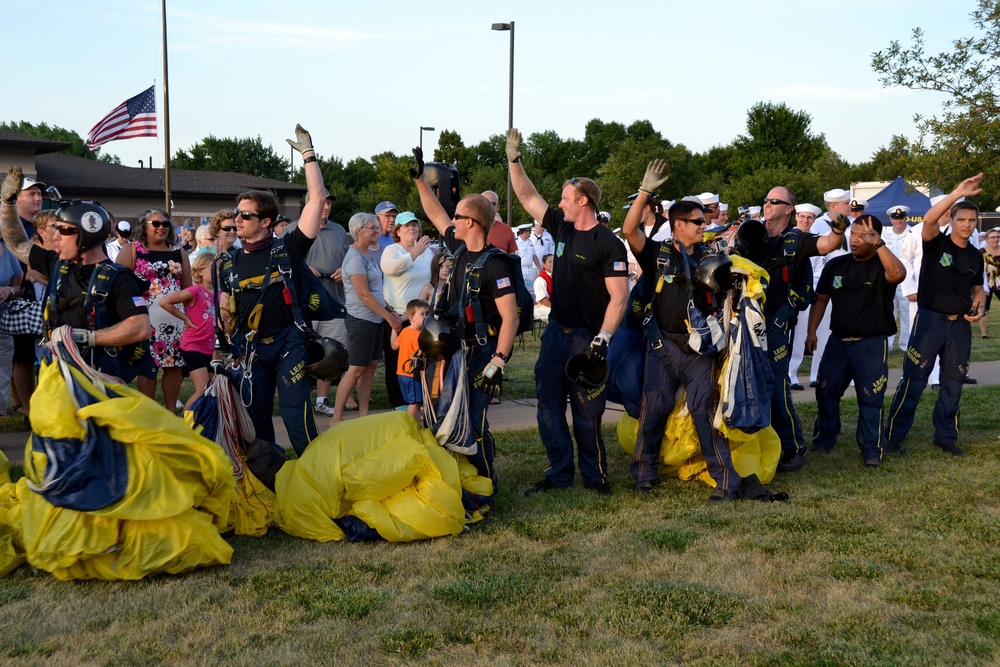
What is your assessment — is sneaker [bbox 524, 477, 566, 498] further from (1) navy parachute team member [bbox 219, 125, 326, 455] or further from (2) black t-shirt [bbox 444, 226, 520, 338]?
(1) navy parachute team member [bbox 219, 125, 326, 455]

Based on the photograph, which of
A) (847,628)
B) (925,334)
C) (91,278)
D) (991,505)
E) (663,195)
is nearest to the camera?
(847,628)

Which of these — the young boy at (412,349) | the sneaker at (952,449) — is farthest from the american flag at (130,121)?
the sneaker at (952,449)

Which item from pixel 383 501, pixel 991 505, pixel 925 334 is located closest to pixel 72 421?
pixel 383 501

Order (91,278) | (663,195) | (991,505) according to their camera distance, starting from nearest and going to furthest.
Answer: (91,278) → (991,505) → (663,195)

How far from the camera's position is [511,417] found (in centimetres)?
880

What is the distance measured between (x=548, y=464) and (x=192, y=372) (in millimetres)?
3221

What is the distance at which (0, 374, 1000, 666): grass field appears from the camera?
3.74m

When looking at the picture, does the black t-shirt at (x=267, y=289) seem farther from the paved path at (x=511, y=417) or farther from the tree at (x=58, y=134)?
the tree at (x=58, y=134)

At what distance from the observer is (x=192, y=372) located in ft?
25.9

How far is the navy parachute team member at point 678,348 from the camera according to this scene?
606cm

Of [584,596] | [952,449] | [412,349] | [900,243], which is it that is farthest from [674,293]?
[900,243]

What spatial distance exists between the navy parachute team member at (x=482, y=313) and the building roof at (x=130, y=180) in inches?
1096

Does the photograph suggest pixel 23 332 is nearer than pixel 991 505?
No

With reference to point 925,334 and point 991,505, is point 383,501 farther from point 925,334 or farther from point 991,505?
Result: point 925,334
